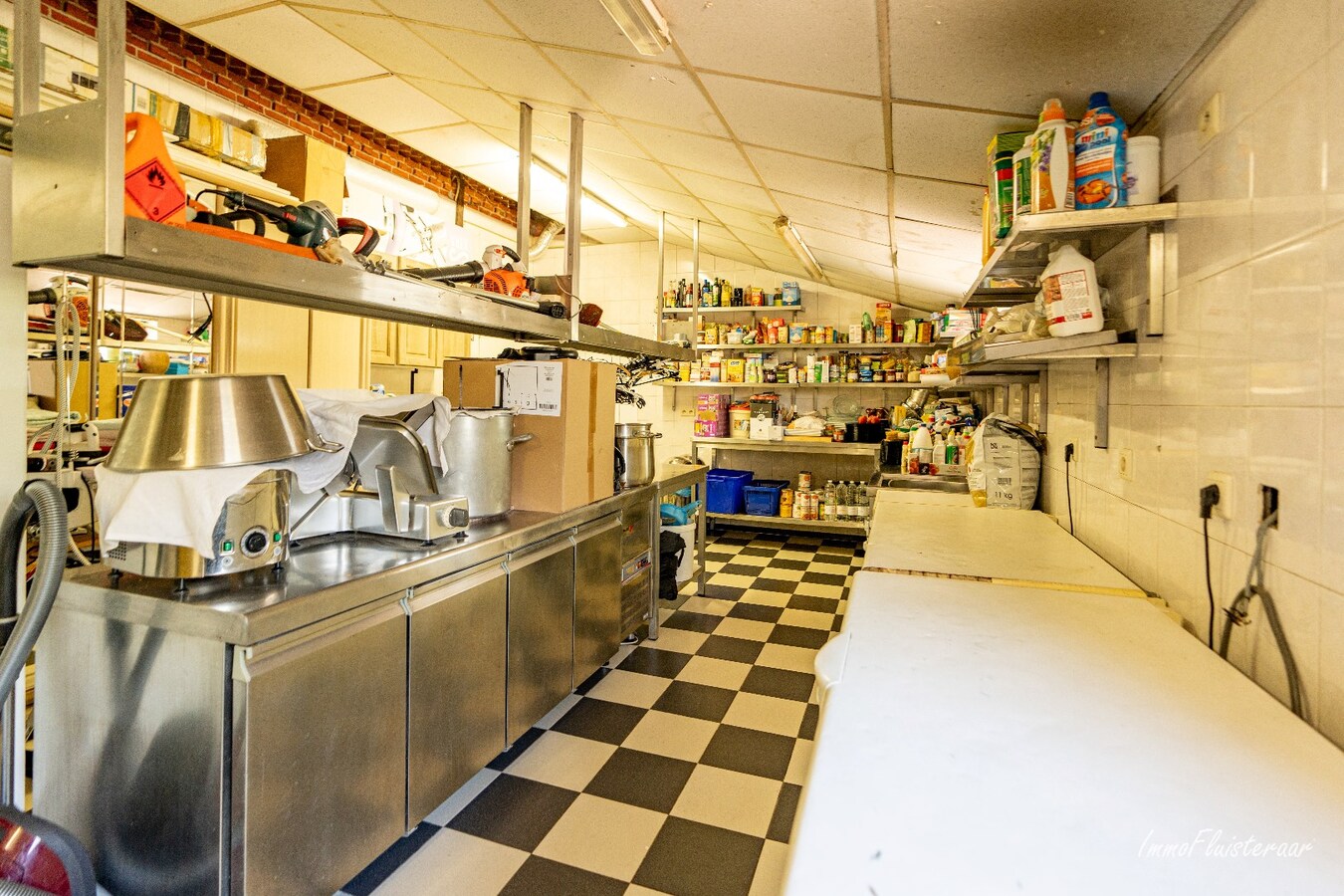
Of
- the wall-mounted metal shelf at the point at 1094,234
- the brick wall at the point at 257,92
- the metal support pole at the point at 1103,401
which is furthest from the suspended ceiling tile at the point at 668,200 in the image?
the metal support pole at the point at 1103,401

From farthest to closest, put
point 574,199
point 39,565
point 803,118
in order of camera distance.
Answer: point 574,199 → point 803,118 → point 39,565

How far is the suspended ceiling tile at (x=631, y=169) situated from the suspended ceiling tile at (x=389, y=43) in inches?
33.5

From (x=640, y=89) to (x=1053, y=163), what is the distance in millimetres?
1411

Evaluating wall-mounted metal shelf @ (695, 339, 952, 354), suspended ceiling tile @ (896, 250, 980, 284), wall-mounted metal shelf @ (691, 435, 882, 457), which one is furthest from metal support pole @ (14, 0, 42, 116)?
wall-mounted metal shelf @ (691, 435, 882, 457)

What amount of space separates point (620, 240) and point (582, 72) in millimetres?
4295

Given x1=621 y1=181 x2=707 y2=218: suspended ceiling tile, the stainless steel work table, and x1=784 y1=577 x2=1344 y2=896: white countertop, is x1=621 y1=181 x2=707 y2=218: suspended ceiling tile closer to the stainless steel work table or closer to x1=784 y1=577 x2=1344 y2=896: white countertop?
the stainless steel work table

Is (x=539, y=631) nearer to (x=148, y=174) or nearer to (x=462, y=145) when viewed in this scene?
(x=148, y=174)

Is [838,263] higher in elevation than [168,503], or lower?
higher

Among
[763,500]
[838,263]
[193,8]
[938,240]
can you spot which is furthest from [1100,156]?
[763,500]

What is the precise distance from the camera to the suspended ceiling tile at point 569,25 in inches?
72.3

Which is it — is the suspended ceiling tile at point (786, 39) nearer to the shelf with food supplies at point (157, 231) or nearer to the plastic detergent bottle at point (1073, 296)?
the plastic detergent bottle at point (1073, 296)

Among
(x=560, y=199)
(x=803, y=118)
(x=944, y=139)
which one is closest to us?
(x=944, y=139)

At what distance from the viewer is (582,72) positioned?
2.35 meters

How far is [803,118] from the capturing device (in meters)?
2.05
